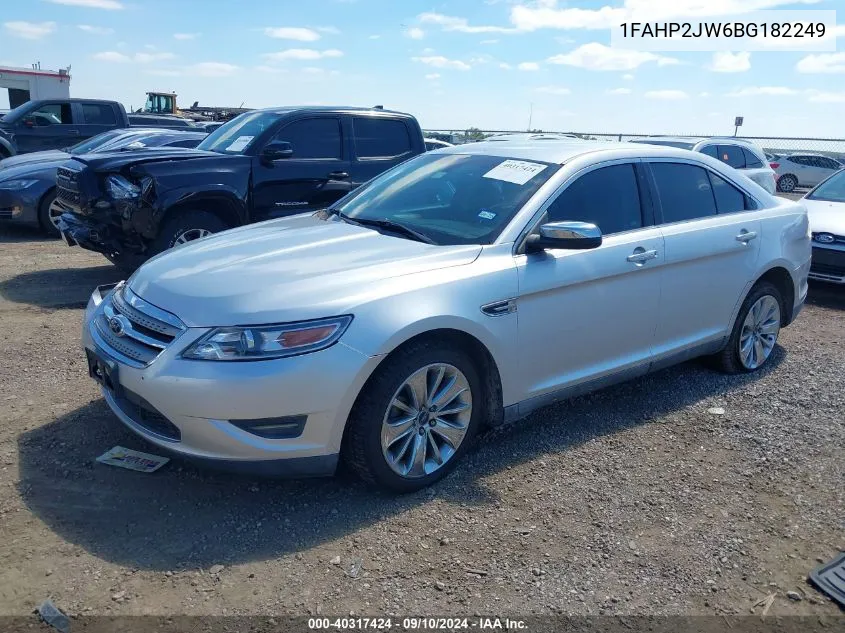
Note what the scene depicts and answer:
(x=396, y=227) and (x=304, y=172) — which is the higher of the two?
(x=304, y=172)

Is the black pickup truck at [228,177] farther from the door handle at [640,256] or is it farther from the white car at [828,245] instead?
the white car at [828,245]

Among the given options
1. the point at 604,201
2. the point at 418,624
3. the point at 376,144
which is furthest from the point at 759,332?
the point at 376,144

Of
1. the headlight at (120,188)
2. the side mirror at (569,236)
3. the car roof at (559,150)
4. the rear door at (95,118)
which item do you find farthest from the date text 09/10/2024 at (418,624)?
the rear door at (95,118)

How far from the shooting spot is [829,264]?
790 centimetres

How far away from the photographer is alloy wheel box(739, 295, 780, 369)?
5188 millimetres

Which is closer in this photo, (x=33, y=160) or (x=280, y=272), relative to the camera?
(x=280, y=272)

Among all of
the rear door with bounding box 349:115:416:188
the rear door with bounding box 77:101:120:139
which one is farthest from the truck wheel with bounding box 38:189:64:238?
the rear door with bounding box 77:101:120:139

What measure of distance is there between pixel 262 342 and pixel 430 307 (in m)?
0.77

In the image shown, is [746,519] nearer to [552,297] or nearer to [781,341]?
[552,297]

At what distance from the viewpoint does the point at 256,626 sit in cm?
Result: 258

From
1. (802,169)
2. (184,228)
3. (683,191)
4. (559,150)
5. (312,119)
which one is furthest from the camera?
(802,169)

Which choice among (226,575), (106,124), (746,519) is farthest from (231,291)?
(106,124)

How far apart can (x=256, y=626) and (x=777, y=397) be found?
12.6 feet

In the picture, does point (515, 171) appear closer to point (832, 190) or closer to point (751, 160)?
point (832, 190)
